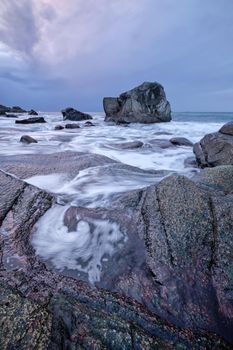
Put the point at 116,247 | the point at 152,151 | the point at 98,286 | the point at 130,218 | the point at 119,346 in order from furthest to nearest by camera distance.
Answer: the point at 152,151 → the point at 130,218 → the point at 116,247 → the point at 98,286 → the point at 119,346

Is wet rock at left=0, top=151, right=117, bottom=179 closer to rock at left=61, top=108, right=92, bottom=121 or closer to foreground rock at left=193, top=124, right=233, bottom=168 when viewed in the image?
foreground rock at left=193, top=124, right=233, bottom=168

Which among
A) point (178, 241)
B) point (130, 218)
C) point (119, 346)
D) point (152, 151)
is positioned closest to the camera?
point (119, 346)

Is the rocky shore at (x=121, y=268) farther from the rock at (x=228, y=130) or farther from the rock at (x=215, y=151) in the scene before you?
the rock at (x=228, y=130)

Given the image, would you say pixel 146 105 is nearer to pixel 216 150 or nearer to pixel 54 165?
pixel 216 150

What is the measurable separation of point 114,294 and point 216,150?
6114 millimetres

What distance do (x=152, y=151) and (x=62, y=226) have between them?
23.6ft

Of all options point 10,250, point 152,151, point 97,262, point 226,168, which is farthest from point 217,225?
point 152,151

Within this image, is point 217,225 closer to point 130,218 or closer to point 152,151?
point 130,218

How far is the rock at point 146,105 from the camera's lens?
92.2 feet

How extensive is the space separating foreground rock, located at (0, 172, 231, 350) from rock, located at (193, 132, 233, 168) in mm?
4064

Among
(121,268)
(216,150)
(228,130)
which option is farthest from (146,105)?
(121,268)

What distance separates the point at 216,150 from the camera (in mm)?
7270

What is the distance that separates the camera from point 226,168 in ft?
14.0

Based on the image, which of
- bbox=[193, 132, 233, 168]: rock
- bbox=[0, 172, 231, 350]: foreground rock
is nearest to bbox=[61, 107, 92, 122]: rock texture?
bbox=[193, 132, 233, 168]: rock
